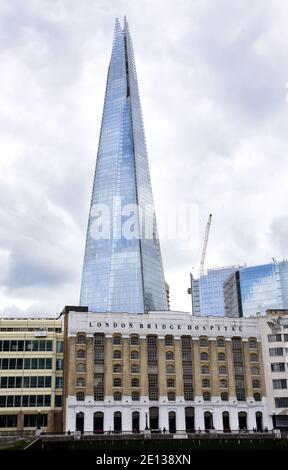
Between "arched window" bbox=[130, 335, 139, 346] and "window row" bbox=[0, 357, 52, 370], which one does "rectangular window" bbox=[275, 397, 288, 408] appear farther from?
"window row" bbox=[0, 357, 52, 370]

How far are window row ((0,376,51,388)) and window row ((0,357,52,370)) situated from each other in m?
2.02

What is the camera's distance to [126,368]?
3986 inches

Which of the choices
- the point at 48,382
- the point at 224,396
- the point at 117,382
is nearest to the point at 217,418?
the point at 224,396

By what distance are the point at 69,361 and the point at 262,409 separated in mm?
42196

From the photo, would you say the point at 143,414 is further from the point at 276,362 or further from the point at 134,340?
the point at 276,362

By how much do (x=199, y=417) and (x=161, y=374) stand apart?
1157 cm

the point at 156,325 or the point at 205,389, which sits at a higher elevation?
the point at 156,325

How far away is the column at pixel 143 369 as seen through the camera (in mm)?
100375

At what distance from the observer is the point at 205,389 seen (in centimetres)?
10375
